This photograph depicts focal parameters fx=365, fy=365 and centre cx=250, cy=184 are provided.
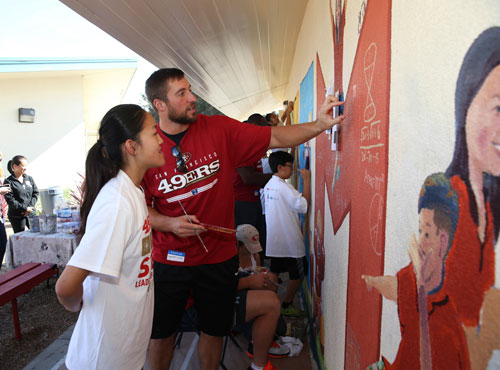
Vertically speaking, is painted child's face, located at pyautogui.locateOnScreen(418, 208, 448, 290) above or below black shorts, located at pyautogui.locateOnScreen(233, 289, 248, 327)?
above

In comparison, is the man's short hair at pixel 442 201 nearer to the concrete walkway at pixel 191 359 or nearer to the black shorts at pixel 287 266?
the concrete walkway at pixel 191 359

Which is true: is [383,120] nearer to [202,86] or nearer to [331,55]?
[331,55]

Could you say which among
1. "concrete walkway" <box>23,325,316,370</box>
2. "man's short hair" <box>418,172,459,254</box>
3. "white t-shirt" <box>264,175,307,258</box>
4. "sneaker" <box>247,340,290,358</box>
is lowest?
"concrete walkway" <box>23,325,316,370</box>

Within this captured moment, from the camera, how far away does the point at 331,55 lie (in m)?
2.07

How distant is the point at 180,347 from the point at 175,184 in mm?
1884

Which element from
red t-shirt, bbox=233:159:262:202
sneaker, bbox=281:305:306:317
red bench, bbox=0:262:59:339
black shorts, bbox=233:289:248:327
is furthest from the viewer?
red t-shirt, bbox=233:159:262:202

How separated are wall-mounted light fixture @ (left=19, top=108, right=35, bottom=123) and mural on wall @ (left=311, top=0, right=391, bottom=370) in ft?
38.4

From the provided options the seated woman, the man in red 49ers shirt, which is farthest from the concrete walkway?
the man in red 49ers shirt

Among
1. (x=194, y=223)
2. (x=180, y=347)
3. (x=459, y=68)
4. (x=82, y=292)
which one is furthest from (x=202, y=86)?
(x=459, y=68)

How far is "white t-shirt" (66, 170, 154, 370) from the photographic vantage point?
4.26 ft

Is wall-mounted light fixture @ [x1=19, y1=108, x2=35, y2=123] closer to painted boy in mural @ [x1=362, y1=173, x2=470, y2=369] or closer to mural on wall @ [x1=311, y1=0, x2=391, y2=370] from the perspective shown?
mural on wall @ [x1=311, y1=0, x2=391, y2=370]

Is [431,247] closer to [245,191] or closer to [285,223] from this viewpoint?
[285,223]

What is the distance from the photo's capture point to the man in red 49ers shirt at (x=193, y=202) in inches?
82.0

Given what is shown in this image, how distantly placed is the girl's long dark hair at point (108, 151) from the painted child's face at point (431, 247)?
1.17 m
